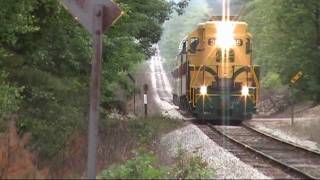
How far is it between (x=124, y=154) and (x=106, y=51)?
4.83m

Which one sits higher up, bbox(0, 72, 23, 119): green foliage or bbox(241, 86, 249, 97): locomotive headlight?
bbox(241, 86, 249, 97): locomotive headlight

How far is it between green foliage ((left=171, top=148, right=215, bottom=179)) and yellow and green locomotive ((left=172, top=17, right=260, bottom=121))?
13.1 meters

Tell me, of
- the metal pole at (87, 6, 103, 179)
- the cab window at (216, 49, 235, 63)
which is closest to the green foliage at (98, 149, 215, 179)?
the metal pole at (87, 6, 103, 179)

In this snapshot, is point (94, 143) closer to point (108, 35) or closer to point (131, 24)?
point (108, 35)

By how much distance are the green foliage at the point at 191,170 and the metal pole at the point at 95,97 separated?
2.85 metres

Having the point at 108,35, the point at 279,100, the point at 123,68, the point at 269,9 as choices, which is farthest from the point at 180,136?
the point at 279,100

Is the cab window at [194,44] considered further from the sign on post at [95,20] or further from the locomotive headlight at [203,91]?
the sign on post at [95,20]

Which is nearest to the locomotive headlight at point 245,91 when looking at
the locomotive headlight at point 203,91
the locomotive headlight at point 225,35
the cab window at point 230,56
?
the locomotive headlight at point 203,91

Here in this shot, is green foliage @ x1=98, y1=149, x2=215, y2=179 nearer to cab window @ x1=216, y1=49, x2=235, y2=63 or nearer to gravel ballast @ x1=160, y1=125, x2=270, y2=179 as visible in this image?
gravel ballast @ x1=160, y1=125, x2=270, y2=179

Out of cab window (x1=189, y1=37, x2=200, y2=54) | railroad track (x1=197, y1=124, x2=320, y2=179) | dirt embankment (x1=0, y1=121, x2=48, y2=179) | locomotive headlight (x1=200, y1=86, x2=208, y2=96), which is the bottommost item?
railroad track (x1=197, y1=124, x2=320, y2=179)

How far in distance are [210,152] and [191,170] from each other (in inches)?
189

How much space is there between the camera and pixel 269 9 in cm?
3956

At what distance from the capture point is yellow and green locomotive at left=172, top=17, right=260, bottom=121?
24.5 metres

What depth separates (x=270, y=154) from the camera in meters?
15.5
